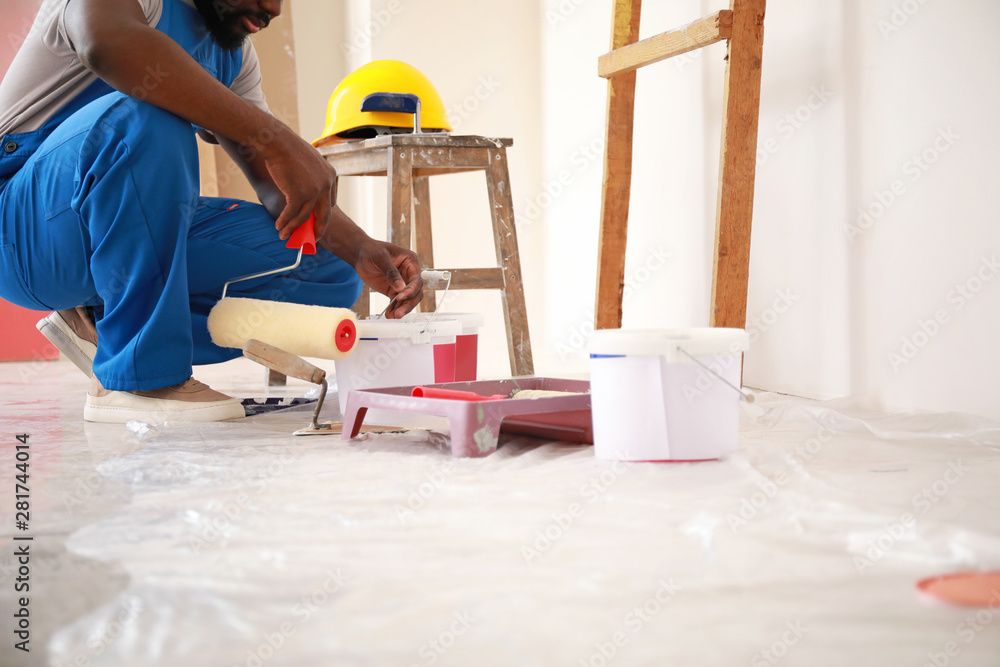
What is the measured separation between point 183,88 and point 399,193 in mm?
643

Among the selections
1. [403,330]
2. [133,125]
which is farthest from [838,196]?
[133,125]

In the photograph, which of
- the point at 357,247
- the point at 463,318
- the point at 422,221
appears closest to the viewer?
the point at 463,318

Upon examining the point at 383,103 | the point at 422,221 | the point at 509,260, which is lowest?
the point at 509,260

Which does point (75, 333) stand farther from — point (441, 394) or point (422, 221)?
point (422, 221)

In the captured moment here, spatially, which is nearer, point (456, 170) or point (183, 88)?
point (183, 88)

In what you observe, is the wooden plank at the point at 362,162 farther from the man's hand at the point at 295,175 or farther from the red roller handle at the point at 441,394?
the red roller handle at the point at 441,394

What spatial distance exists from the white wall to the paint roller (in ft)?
2.77

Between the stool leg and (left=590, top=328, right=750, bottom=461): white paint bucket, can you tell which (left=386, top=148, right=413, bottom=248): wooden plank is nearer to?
the stool leg

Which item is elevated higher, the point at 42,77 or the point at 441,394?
the point at 42,77

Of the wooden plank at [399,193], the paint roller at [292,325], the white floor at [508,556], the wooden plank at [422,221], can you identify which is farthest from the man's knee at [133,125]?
the wooden plank at [422,221]

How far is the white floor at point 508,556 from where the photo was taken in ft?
1.43

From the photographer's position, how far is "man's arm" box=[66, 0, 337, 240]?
112cm

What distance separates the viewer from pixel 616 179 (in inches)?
70.8

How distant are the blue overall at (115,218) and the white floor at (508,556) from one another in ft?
1.01
